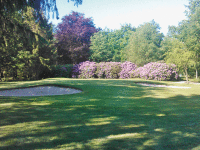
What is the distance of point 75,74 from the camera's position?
64.5 ft

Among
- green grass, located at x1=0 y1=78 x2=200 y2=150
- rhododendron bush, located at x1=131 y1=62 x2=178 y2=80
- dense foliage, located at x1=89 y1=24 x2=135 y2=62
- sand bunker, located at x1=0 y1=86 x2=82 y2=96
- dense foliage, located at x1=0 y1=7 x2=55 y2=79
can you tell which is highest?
dense foliage, located at x1=89 y1=24 x2=135 y2=62

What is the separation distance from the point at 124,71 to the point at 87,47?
31.5 ft

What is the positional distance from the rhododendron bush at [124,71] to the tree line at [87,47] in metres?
1.15

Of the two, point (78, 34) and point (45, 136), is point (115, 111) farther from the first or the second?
point (78, 34)

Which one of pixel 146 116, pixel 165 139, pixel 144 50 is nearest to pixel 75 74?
pixel 144 50

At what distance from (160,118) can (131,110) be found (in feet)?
2.82

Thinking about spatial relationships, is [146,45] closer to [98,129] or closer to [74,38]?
[74,38]

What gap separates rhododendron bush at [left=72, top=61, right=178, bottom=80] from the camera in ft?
51.2

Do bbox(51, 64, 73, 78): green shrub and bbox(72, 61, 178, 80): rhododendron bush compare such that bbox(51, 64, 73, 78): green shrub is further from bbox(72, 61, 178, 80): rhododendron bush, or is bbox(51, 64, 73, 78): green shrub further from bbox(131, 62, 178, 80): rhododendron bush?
bbox(131, 62, 178, 80): rhododendron bush

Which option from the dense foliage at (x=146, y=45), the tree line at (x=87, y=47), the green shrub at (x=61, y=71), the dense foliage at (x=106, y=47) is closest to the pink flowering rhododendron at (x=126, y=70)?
the tree line at (x=87, y=47)

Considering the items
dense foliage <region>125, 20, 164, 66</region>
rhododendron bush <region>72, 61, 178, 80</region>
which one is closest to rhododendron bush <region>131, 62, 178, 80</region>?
rhododendron bush <region>72, 61, 178, 80</region>

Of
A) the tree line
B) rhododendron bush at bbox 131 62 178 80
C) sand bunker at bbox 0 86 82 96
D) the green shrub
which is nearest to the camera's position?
sand bunker at bbox 0 86 82 96

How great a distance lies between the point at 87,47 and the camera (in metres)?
25.4

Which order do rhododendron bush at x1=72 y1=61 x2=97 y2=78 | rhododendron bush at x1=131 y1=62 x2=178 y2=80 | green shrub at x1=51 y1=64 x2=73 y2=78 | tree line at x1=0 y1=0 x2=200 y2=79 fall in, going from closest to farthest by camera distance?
tree line at x1=0 y1=0 x2=200 y2=79
rhododendron bush at x1=131 y1=62 x2=178 y2=80
rhododendron bush at x1=72 y1=61 x2=97 y2=78
green shrub at x1=51 y1=64 x2=73 y2=78
